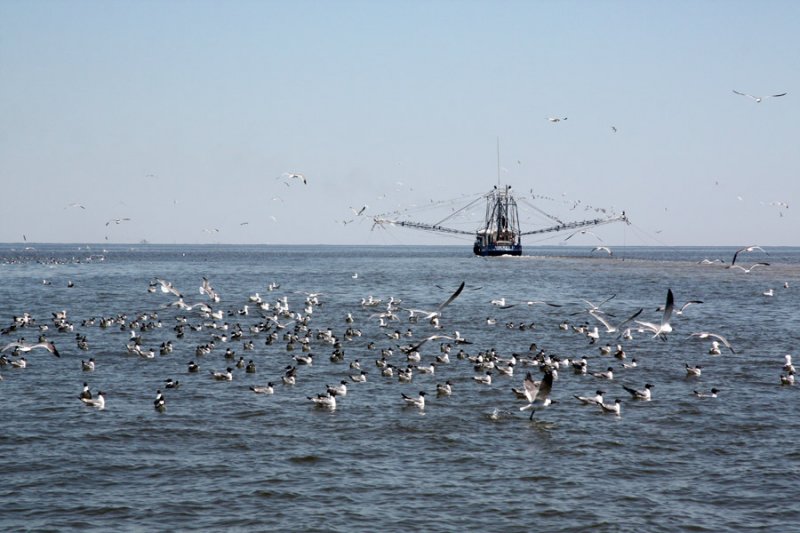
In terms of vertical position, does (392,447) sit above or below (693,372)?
below

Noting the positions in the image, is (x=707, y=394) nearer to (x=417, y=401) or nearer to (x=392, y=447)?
(x=417, y=401)

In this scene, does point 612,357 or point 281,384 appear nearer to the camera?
point 281,384

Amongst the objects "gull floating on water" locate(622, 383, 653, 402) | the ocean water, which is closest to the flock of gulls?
"gull floating on water" locate(622, 383, 653, 402)

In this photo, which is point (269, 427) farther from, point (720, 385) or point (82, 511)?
point (720, 385)

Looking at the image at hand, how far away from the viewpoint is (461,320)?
59.1 metres

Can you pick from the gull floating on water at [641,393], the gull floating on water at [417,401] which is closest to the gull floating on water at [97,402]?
the gull floating on water at [417,401]

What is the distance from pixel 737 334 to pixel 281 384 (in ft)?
90.6

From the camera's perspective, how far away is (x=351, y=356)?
41.3 meters

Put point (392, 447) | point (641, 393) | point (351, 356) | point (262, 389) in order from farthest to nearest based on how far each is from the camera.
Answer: point (351, 356) → point (262, 389) → point (641, 393) → point (392, 447)

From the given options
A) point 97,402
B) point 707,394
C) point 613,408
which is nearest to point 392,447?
point 613,408

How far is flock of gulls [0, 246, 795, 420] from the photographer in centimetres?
3073

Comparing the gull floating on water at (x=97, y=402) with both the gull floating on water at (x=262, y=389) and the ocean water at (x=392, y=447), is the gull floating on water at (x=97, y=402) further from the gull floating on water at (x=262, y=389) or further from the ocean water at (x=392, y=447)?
the gull floating on water at (x=262, y=389)

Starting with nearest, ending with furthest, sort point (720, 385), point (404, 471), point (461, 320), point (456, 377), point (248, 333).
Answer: point (404, 471)
point (720, 385)
point (456, 377)
point (248, 333)
point (461, 320)

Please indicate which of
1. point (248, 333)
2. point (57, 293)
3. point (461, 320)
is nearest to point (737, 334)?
point (461, 320)
